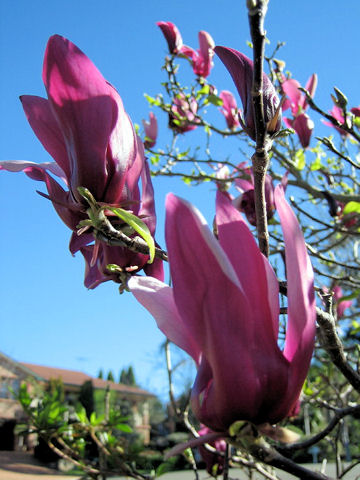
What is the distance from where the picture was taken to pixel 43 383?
72.0ft

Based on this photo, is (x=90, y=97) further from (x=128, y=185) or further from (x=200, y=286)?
(x=200, y=286)

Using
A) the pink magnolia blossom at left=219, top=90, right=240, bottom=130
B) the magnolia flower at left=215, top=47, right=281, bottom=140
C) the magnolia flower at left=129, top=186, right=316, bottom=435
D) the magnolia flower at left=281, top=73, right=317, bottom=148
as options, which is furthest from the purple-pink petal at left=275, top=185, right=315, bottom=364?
the pink magnolia blossom at left=219, top=90, right=240, bottom=130

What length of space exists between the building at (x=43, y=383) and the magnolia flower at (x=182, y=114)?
16266mm

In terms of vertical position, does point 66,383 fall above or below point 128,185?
below

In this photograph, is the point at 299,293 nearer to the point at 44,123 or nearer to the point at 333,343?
the point at 333,343

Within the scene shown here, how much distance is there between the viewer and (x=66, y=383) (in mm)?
22500

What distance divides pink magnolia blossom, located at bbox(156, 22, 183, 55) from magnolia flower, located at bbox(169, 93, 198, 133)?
1.01 feet

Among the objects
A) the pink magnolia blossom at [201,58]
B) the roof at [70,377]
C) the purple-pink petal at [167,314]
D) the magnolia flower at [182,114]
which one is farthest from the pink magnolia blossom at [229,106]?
the roof at [70,377]

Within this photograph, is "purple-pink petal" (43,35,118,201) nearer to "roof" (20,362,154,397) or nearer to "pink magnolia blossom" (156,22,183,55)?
"pink magnolia blossom" (156,22,183,55)

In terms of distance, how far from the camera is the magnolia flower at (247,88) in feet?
1.99

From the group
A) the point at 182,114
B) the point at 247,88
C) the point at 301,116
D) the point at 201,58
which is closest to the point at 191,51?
the point at 201,58

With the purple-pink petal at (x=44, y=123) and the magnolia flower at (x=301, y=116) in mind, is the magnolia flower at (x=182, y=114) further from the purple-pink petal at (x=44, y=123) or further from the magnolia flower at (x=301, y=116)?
the purple-pink petal at (x=44, y=123)

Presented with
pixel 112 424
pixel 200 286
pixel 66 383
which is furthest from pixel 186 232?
pixel 66 383

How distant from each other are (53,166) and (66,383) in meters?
23.3
